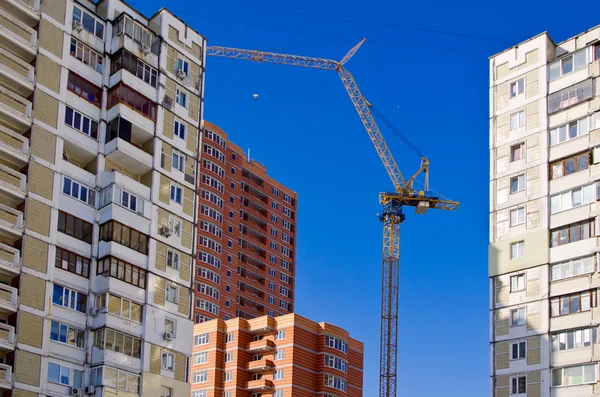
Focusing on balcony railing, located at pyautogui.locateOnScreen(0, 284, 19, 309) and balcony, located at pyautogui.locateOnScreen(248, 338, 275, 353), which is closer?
balcony railing, located at pyautogui.locateOnScreen(0, 284, 19, 309)

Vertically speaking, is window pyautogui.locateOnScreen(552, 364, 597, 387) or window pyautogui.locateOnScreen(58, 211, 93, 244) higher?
window pyautogui.locateOnScreen(58, 211, 93, 244)

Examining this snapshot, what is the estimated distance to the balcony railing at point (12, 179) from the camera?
61406 millimetres

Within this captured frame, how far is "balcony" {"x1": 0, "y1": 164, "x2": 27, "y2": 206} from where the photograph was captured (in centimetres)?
6138

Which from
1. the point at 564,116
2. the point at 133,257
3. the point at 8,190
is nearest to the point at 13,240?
the point at 8,190

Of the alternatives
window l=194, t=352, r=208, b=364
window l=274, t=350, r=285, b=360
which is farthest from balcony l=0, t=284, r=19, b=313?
window l=194, t=352, r=208, b=364

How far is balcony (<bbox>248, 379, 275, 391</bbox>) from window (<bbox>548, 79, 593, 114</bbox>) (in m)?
71.1

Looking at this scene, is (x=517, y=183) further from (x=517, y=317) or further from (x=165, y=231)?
(x=165, y=231)

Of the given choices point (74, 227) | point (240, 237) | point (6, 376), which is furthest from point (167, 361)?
point (240, 237)

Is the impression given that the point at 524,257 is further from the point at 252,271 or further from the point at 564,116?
the point at 252,271

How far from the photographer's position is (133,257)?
222ft

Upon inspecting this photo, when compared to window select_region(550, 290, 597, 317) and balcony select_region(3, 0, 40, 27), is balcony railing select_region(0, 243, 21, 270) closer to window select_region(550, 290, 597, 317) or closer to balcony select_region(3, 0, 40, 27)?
balcony select_region(3, 0, 40, 27)

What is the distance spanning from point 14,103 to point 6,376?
1739 centimetres

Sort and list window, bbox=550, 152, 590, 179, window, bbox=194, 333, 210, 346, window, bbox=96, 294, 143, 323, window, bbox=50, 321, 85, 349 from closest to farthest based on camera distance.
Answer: window, bbox=50, 321, 85, 349, window, bbox=96, 294, 143, 323, window, bbox=550, 152, 590, 179, window, bbox=194, 333, 210, 346

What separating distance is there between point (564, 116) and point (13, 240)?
132 ft
